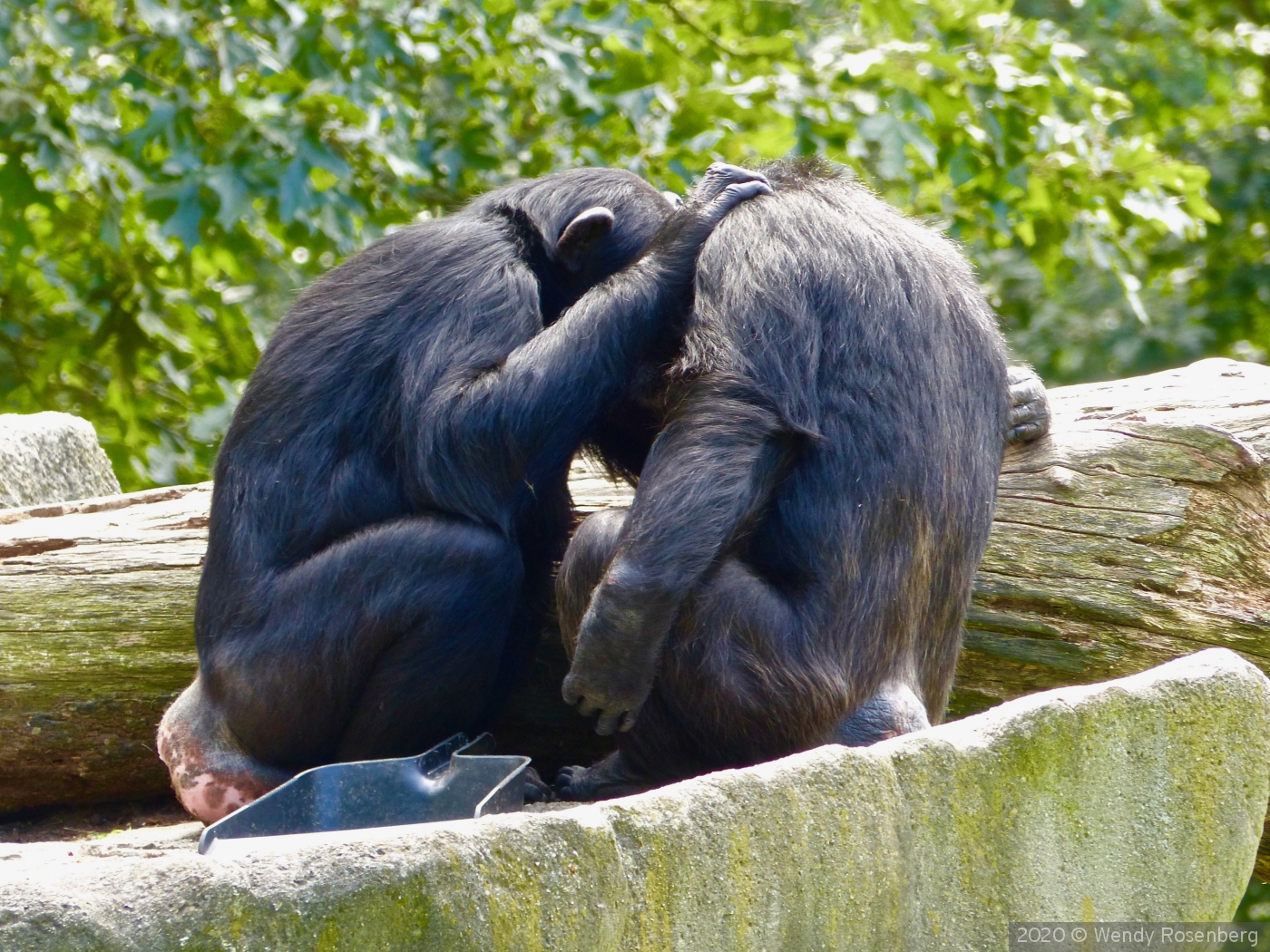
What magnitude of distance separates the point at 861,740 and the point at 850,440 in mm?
641

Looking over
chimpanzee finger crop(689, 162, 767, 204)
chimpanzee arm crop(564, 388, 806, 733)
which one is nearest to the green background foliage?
chimpanzee finger crop(689, 162, 767, 204)

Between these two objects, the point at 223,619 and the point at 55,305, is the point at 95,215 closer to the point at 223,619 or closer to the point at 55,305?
the point at 55,305

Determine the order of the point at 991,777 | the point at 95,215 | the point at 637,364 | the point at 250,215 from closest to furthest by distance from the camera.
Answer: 1. the point at 991,777
2. the point at 637,364
3. the point at 250,215
4. the point at 95,215

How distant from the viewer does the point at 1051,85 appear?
6.45 metres

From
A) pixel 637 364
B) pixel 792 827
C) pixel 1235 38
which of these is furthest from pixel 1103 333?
pixel 792 827

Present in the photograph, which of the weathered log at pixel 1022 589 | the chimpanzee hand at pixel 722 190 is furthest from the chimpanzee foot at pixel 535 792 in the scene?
the chimpanzee hand at pixel 722 190

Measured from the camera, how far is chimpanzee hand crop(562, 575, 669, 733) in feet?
9.04

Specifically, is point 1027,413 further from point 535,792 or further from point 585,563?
point 535,792

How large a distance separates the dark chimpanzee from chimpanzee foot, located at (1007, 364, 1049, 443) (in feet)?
2.10

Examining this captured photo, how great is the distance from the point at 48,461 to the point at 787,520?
3.33 metres

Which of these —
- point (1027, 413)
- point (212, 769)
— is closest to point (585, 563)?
point (212, 769)

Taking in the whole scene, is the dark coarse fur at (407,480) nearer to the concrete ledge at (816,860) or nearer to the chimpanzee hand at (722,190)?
the chimpanzee hand at (722,190)

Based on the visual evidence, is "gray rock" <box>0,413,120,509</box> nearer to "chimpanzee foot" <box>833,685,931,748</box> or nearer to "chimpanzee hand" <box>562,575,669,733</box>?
"chimpanzee hand" <box>562,575,669,733</box>

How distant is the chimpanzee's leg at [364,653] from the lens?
123 inches
